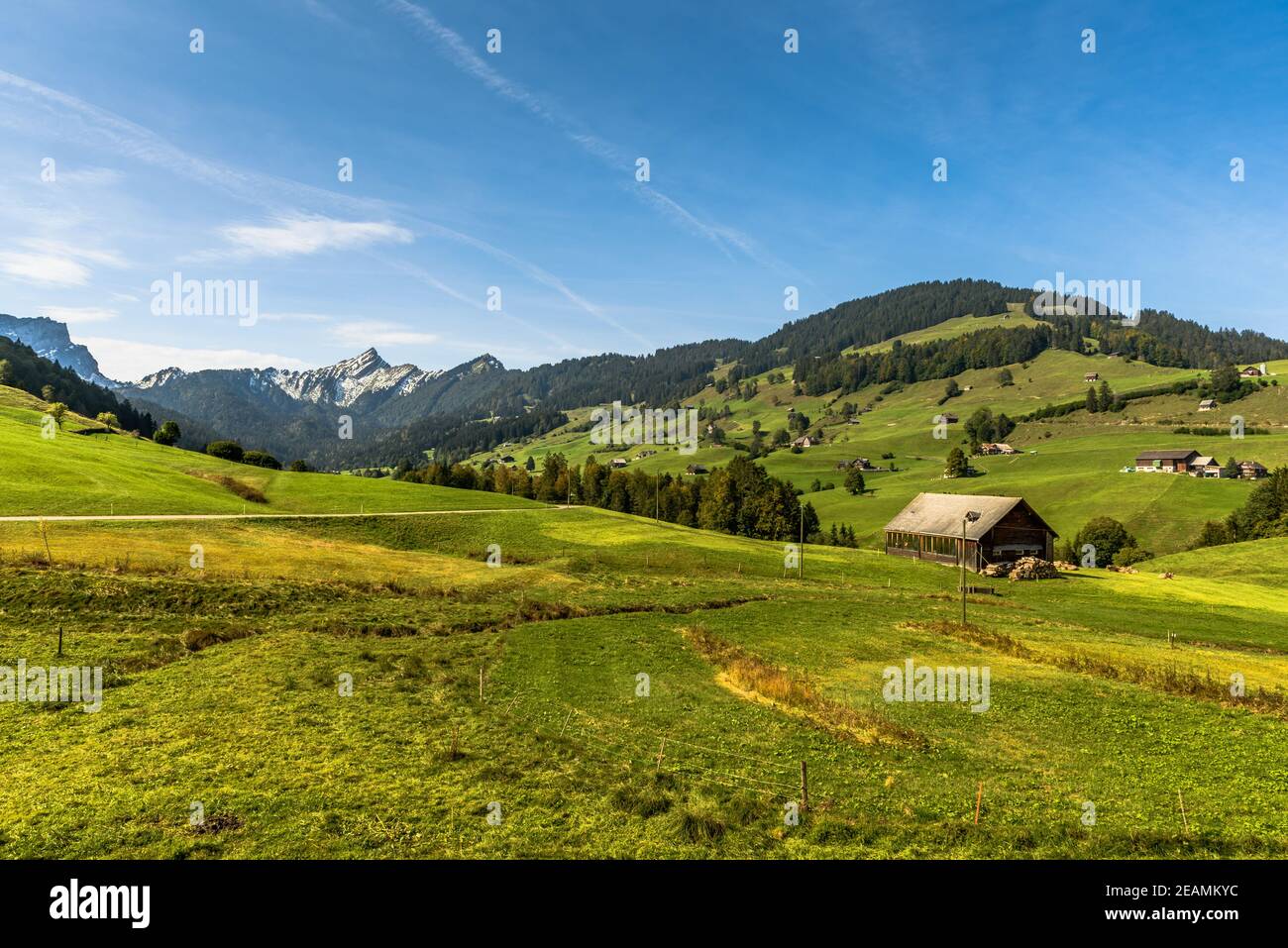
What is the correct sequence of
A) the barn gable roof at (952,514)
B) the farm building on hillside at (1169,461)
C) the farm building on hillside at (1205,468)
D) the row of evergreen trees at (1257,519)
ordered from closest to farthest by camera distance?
the barn gable roof at (952,514), the row of evergreen trees at (1257,519), the farm building on hillside at (1205,468), the farm building on hillside at (1169,461)

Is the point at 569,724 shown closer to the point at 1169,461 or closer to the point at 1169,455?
the point at 1169,461

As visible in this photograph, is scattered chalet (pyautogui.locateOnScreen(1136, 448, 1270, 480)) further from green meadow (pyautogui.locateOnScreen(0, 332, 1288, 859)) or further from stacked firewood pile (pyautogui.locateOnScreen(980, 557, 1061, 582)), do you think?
green meadow (pyautogui.locateOnScreen(0, 332, 1288, 859))

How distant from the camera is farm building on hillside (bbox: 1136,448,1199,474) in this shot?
188m

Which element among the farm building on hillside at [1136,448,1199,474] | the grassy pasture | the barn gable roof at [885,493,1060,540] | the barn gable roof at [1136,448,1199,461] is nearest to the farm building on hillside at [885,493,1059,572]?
the barn gable roof at [885,493,1060,540]

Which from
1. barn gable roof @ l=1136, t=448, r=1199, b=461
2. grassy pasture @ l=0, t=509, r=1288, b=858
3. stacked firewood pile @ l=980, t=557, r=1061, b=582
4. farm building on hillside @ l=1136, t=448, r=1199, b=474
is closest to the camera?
grassy pasture @ l=0, t=509, r=1288, b=858

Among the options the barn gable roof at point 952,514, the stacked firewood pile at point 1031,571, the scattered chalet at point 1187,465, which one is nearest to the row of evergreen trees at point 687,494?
the barn gable roof at point 952,514

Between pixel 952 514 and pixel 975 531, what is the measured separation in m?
8.53

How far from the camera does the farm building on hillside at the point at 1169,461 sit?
187500 millimetres

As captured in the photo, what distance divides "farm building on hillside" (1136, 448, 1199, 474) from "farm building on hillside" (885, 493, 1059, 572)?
4692 inches

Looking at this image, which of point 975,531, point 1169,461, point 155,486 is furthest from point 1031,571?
point 1169,461

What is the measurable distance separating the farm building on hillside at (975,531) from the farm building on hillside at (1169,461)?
11917 centimetres

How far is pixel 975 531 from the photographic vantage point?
3910 inches

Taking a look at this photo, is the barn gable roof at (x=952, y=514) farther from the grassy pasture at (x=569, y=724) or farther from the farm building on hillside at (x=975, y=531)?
the grassy pasture at (x=569, y=724)
